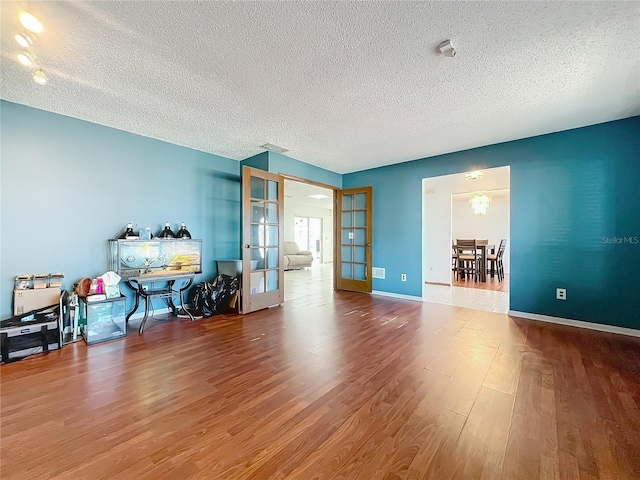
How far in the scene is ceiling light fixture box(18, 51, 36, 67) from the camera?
5.88 ft

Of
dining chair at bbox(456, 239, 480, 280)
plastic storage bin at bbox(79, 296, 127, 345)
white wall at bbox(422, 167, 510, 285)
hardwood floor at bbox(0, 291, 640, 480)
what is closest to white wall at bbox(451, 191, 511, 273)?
dining chair at bbox(456, 239, 480, 280)

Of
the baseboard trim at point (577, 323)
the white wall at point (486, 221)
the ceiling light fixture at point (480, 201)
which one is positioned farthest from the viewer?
the white wall at point (486, 221)

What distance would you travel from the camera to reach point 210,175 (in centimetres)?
428

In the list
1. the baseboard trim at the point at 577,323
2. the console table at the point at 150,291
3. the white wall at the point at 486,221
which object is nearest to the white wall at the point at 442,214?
the white wall at the point at 486,221

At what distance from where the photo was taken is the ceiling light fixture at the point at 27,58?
5.88 feet

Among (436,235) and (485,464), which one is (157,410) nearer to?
(485,464)

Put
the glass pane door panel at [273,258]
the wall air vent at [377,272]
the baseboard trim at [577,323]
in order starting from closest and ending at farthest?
the baseboard trim at [577,323] < the glass pane door panel at [273,258] < the wall air vent at [377,272]

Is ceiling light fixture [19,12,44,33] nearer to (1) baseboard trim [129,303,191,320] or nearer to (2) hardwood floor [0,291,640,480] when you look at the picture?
(2) hardwood floor [0,291,640,480]

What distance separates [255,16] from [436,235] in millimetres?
5998

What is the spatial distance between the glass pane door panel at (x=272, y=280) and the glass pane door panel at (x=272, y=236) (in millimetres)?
453

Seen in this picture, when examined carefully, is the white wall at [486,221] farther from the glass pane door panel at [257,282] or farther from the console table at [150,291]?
the console table at [150,291]

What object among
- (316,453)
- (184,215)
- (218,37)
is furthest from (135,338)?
(218,37)

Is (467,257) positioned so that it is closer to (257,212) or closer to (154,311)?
(257,212)

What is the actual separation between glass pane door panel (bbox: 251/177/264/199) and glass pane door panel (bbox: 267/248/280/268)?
2.91 feet
